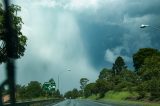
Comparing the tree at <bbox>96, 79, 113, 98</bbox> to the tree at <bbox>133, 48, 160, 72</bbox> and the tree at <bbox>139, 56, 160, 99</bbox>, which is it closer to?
the tree at <bbox>133, 48, 160, 72</bbox>

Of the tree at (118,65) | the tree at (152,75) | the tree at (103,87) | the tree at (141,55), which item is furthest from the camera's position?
the tree at (118,65)

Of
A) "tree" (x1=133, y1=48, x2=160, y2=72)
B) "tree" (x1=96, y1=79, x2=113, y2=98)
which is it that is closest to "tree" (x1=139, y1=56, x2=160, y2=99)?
"tree" (x1=133, y1=48, x2=160, y2=72)

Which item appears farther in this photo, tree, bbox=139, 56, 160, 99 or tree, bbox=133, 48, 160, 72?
tree, bbox=133, 48, 160, 72

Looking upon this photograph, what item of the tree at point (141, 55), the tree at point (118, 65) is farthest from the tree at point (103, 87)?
the tree at point (118, 65)

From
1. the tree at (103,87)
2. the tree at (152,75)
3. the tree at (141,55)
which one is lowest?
the tree at (152,75)

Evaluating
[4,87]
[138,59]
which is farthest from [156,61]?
[4,87]

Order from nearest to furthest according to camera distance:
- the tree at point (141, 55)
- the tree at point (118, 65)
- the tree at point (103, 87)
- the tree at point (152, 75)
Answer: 1. the tree at point (152, 75)
2. the tree at point (141, 55)
3. the tree at point (103, 87)
4. the tree at point (118, 65)

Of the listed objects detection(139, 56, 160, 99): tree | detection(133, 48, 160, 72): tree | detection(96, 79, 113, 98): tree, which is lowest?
detection(139, 56, 160, 99): tree

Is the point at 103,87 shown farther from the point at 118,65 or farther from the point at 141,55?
the point at 118,65

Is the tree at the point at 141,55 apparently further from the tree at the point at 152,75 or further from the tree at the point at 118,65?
the tree at the point at 152,75

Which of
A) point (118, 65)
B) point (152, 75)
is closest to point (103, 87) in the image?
point (118, 65)

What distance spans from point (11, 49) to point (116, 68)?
195073mm

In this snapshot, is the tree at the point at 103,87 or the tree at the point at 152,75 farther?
the tree at the point at 103,87

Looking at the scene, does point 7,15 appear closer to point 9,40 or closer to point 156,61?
point 9,40
